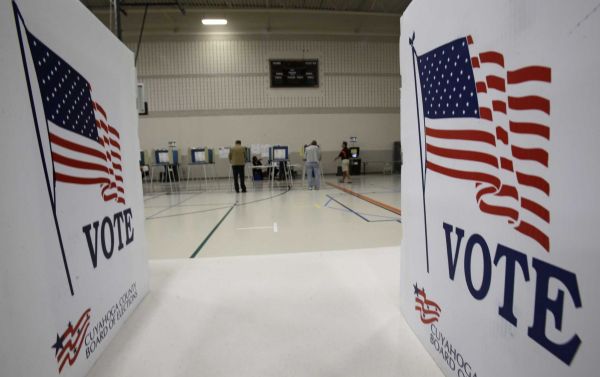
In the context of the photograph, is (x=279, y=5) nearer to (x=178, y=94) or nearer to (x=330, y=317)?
(x=178, y=94)

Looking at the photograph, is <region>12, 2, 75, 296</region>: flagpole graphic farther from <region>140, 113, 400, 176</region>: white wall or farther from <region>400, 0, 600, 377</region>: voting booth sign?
<region>140, 113, 400, 176</region>: white wall

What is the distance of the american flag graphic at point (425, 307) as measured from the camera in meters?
0.90

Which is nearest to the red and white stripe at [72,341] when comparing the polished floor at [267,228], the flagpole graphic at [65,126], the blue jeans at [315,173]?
the flagpole graphic at [65,126]

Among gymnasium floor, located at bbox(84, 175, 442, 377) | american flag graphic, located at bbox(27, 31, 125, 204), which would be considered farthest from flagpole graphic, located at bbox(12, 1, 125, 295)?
gymnasium floor, located at bbox(84, 175, 442, 377)

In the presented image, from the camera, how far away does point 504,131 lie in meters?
0.60

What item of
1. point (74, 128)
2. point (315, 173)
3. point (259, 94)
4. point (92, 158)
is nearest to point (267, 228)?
point (92, 158)

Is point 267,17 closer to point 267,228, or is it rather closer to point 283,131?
point 283,131

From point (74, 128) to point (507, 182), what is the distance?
116cm

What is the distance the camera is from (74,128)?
0.94 m

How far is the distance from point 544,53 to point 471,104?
207 millimetres

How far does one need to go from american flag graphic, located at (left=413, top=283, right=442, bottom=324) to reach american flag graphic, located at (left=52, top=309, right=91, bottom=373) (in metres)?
1.01

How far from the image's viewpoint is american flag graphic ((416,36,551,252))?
0.52m

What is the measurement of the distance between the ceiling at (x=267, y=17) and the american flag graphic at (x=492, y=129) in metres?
9.41

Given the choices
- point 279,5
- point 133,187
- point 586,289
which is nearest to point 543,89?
point 586,289
